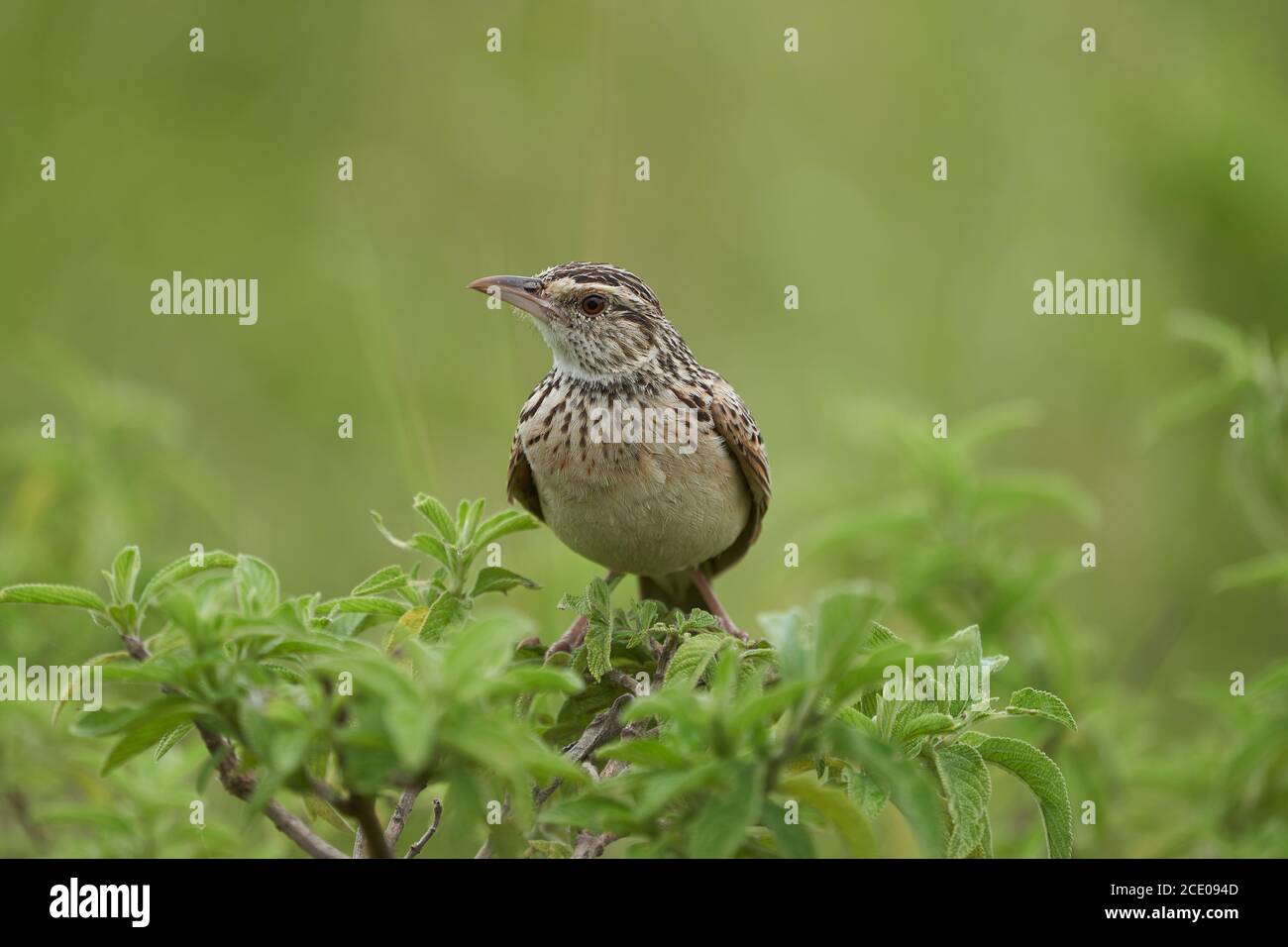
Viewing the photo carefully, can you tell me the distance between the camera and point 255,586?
2.58 m

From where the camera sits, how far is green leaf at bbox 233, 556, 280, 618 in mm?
2500

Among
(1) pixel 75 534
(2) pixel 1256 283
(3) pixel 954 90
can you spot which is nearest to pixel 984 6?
(3) pixel 954 90

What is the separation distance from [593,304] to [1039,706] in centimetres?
227

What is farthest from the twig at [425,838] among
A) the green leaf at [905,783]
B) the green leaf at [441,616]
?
the green leaf at [905,783]

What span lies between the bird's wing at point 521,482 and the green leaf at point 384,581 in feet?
4.64

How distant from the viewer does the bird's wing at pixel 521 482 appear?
171 inches

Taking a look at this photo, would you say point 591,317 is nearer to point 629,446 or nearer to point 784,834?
point 629,446

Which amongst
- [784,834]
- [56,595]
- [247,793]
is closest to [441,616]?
[247,793]

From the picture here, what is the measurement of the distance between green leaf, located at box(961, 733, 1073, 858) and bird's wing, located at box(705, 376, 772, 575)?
1872 mm

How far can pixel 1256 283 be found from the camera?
316 inches

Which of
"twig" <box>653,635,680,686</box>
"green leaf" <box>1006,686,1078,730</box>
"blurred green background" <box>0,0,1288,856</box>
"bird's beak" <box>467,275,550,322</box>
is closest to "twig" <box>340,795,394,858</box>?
"twig" <box>653,635,680,686</box>

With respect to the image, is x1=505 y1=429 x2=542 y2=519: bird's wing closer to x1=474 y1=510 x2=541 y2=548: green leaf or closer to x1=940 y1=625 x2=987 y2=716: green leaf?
x1=474 y1=510 x2=541 y2=548: green leaf

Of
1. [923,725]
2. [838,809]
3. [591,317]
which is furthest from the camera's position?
[591,317]
